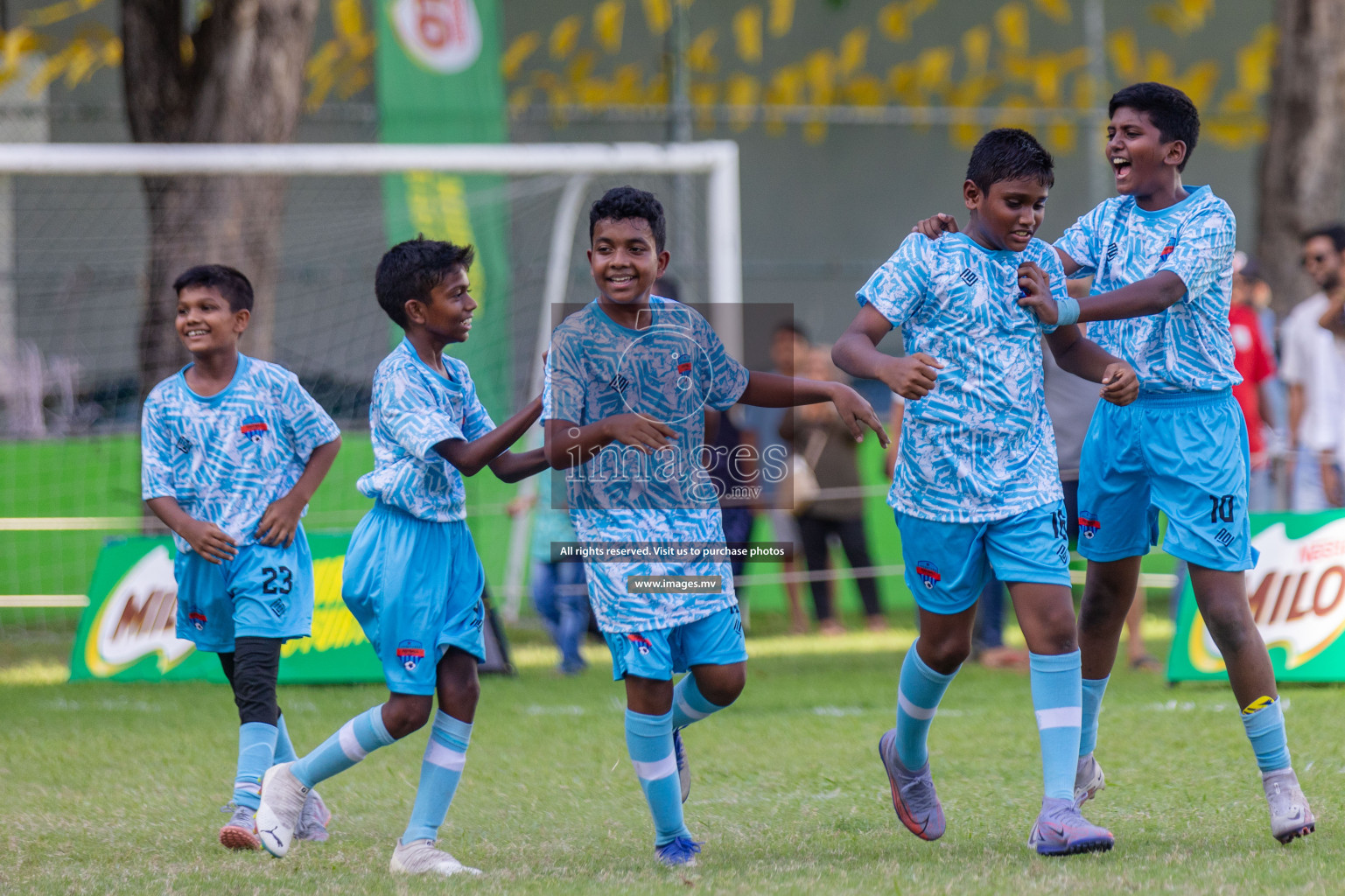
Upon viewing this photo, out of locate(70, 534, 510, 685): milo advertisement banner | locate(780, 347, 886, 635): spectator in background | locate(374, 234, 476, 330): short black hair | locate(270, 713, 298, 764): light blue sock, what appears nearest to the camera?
locate(374, 234, 476, 330): short black hair

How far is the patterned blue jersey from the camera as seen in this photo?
4152mm

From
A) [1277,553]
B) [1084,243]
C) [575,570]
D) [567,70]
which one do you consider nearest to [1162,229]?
[1084,243]

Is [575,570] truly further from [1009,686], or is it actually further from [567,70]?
[567,70]

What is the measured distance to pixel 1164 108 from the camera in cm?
447

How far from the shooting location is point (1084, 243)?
4.67 metres

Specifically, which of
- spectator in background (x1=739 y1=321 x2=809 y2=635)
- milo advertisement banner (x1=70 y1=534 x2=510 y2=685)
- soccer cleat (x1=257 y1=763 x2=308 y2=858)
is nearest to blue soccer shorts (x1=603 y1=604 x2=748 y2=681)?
soccer cleat (x1=257 y1=763 x2=308 y2=858)

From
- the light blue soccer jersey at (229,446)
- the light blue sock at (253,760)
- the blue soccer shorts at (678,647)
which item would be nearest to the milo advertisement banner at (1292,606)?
the blue soccer shorts at (678,647)

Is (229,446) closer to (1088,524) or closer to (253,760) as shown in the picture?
(253,760)

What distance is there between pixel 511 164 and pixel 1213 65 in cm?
1145

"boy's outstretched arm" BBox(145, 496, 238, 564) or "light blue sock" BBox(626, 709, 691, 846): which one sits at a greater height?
"boy's outstretched arm" BBox(145, 496, 238, 564)

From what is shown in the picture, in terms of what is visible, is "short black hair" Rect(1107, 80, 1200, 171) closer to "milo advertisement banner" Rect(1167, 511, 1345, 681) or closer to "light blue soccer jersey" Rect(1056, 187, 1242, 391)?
"light blue soccer jersey" Rect(1056, 187, 1242, 391)

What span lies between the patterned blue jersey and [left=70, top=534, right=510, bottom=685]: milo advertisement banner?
477 centimetres

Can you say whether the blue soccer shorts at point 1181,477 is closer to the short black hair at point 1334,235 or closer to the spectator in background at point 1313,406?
the short black hair at point 1334,235

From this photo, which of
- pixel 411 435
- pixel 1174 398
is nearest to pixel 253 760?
pixel 411 435
